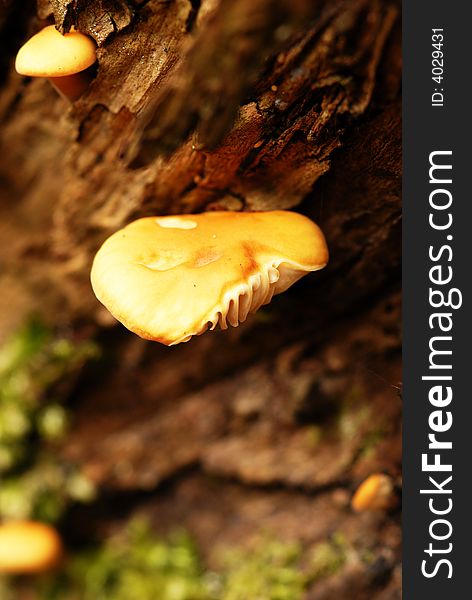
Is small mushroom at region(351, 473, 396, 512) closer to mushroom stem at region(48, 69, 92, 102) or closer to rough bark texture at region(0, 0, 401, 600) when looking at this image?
rough bark texture at region(0, 0, 401, 600)

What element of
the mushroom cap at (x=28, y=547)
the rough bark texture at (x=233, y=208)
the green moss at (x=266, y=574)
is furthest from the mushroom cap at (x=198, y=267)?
the mushroom cap at (x=28, y=547)

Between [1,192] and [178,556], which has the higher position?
[1,192]

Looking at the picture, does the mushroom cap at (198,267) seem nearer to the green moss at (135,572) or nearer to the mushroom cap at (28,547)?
the green moss at (135,572)

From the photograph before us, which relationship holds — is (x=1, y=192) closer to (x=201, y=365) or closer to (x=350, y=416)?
(x=201, y=365)

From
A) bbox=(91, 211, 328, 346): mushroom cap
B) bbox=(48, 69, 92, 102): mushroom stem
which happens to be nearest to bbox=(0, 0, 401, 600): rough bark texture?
bbox=(48, 69, 92, 102): mushroom stem

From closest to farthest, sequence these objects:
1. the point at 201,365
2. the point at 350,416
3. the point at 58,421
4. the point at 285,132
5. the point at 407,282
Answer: the point at 285,132 < the point at 407,282 < the point at 350,416 < the point at 201,365 < the point at 58,421

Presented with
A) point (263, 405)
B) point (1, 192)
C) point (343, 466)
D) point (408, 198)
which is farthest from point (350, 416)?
point (1, 192)
